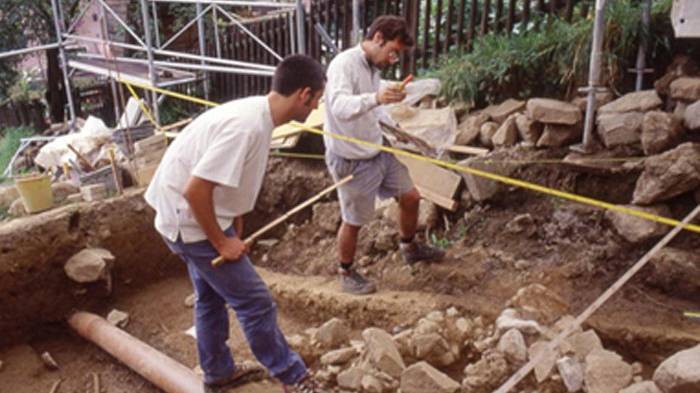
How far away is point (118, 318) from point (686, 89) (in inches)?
184

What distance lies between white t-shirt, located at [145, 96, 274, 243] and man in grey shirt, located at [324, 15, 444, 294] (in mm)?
930

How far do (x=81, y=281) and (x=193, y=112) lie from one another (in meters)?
5.16

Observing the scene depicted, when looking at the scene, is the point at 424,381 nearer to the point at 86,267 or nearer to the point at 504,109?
the point at 504,109

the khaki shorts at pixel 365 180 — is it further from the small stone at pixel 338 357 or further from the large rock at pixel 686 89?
the large rock at pixel 686 89

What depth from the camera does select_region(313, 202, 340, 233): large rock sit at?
545cm

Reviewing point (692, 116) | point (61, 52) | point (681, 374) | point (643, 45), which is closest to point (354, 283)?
point (681, 374)

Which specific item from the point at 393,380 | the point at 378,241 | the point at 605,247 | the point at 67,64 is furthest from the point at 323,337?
the point at 67,64

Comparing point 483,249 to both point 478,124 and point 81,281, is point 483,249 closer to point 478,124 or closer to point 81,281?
point 478,124

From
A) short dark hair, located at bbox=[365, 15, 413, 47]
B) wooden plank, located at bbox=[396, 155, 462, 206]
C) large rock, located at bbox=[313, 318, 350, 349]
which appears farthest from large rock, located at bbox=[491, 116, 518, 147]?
large rock, located at bbox=[313, 318, 350, 349]

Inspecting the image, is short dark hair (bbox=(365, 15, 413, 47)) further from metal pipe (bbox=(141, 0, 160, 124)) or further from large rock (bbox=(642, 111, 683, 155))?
metal pipe (bbox=(141, 0, 160, 124))

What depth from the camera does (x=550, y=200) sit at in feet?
15.0

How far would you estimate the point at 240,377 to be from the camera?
11.9ft

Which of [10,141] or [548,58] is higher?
[548,58]

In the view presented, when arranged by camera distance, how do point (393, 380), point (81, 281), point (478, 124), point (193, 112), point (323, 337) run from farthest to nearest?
point (193, 112) < point (478, 124) < point (81, 281) < point (323, 337) < point (393, 380)
